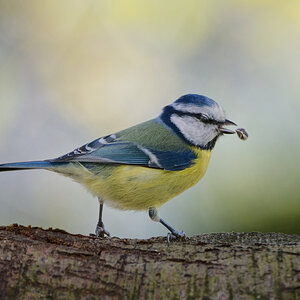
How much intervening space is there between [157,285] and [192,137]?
1256 mm

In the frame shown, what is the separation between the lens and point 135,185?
216 cm

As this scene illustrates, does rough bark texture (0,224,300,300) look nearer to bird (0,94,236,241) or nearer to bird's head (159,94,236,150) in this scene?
bird (0,94,236,241)

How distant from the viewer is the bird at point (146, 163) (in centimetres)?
218

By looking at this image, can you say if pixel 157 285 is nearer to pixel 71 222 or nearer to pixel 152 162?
pixel 152 162

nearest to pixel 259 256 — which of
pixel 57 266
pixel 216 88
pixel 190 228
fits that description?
pixel 57 266

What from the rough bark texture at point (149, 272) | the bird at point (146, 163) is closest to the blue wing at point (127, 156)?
the bird at point (146, 163)

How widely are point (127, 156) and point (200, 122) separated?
1.61 feet

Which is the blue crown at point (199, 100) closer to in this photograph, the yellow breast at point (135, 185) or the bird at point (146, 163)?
the bird at point (146, 163)

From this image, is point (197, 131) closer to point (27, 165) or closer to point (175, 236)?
point (175, 236)

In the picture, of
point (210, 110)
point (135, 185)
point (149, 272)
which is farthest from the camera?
point (210, 110)

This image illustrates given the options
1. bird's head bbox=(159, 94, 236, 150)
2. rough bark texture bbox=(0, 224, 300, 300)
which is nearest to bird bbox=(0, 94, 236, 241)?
bird's head bbox=(159, 94, 236, 150)

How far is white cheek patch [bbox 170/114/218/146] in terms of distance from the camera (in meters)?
2.46

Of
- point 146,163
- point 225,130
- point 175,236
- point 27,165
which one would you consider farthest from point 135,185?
point 225,130

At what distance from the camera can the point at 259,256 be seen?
1359mm
